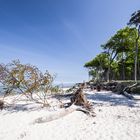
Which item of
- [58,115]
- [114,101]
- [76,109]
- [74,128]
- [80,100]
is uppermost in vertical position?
[80,100]

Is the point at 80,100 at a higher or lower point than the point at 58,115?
higher

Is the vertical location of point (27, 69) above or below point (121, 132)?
above

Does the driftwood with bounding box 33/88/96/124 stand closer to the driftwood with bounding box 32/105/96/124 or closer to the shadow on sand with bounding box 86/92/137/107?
the driftwood with bounding box 32/105/96/124

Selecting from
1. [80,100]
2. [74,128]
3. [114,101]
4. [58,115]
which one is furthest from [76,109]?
[114,101]

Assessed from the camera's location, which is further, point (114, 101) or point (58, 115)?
point (114, 101)

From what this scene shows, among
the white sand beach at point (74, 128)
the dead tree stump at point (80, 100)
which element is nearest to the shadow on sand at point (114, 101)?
the dead tree stump at point (80, 100)

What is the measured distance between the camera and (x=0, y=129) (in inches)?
331

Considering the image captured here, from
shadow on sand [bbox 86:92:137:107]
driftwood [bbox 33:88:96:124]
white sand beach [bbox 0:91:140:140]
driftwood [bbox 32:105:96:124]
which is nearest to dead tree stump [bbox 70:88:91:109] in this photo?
driftwood [bbox 33:88:96:124]

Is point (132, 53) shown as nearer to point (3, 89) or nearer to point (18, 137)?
point (3, 89)

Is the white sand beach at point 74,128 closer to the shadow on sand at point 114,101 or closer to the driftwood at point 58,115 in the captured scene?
the driftwood at point 58,115

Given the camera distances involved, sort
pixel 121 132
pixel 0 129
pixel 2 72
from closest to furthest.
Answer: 1. pixel 121 132
2. pixel 0 129
3. pixel 2 72

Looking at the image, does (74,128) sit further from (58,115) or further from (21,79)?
(21,79)

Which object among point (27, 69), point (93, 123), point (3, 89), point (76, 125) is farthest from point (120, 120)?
point (3, 89)

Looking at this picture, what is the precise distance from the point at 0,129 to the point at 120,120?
5.94 m
